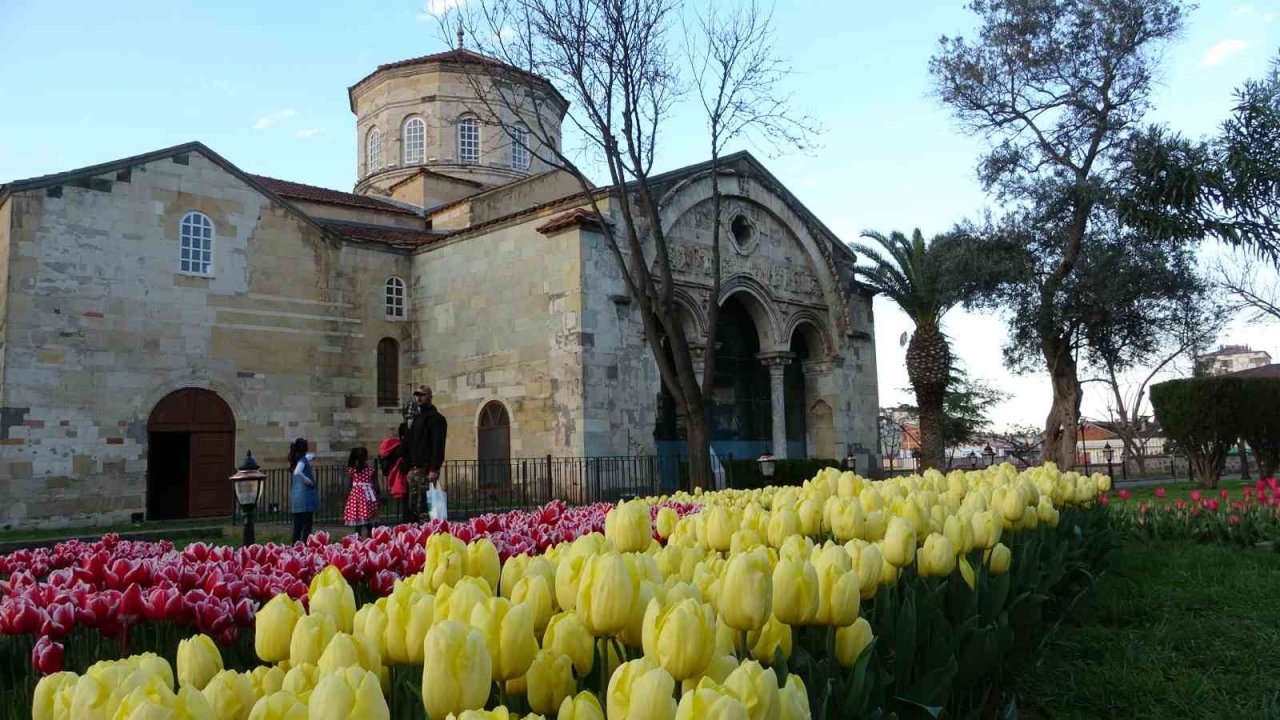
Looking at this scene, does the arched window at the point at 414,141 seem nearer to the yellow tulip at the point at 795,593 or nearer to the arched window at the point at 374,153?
the arched window at the point at 374,153

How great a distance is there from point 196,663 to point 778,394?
22.7 metres

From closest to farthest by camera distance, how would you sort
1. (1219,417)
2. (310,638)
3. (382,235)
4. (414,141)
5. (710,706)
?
(710,706) < (310,638) < (1219,417) < (382,235) < (414,141)

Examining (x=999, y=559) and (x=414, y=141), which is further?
(x=414, y=141)

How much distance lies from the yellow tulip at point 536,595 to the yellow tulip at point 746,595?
0.42 m

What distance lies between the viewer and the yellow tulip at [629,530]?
3025 millimetres

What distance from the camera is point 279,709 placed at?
137 centimetres

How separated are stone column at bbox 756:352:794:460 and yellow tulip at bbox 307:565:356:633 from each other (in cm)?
2203

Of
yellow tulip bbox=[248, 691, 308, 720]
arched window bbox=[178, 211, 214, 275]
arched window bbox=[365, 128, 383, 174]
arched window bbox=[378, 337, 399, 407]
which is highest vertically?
arched window bbox=[365, 128, 383, 174]

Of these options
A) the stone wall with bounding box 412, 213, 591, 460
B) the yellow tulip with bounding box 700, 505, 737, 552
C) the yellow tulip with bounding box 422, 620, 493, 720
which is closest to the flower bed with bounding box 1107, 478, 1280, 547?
the yellow tulip with bounding box 700, 505, 737, 552

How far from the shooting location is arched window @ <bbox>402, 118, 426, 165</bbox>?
28469 mm

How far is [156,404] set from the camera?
60.9 ft

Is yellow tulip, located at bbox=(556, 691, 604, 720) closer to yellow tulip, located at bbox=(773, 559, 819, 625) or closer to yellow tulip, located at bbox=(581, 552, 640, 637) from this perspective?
yellow tulip, located at bbox=(581, 552, 640, 637)

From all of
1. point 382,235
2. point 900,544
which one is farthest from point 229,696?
point 382,235

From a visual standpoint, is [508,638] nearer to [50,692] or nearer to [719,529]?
[50,692]
